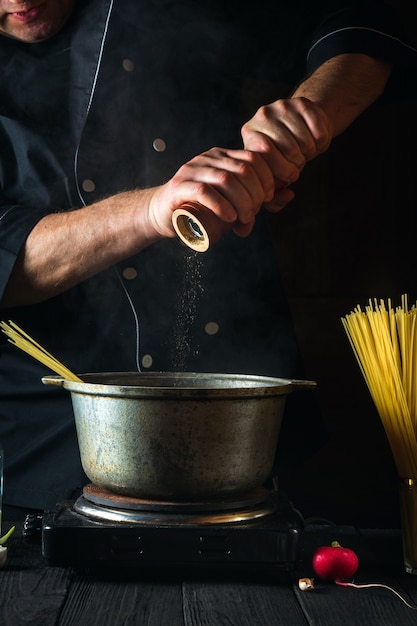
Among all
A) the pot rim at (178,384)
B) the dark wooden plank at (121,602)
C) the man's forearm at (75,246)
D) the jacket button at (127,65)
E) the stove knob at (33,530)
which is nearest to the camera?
the dark wooden plank at (121,602)

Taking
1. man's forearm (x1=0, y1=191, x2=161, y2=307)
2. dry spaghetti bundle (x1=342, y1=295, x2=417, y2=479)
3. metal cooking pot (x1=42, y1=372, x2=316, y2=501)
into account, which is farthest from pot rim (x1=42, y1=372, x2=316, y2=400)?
man's forearm (x1=0, y1=191, x2=161, y2=307)

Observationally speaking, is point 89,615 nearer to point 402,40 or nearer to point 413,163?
point 402,40

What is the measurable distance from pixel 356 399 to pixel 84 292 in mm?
1453

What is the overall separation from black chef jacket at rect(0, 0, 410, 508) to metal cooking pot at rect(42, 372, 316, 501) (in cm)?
64

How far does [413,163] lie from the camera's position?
311cm

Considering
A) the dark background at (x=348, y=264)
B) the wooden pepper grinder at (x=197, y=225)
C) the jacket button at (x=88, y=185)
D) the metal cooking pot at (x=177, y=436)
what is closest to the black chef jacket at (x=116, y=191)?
the jacket button at (x=88, y=185)

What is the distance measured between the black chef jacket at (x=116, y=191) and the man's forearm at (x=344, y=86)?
4 cm

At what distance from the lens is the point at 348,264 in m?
A: 3.14

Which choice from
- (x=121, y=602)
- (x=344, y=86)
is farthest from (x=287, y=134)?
(x=121, y=602)

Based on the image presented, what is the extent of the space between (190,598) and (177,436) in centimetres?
24

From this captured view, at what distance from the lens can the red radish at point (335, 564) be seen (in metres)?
1.27

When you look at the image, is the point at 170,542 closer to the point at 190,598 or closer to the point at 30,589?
the point at 190,598

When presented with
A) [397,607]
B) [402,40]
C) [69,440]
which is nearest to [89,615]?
[397,607]

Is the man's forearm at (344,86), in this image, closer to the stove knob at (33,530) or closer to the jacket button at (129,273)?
the jacket button at (129,273)
